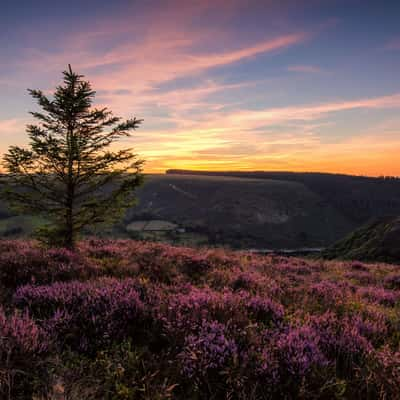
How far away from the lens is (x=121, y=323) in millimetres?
3898

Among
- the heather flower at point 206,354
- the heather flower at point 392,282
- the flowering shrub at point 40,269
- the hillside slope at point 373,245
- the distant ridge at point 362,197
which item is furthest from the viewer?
the distant ridge at point 362,197

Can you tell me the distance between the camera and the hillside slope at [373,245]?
961 inches

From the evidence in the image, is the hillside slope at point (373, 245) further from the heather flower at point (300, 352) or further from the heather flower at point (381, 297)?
the heather flower at point (300, 352)

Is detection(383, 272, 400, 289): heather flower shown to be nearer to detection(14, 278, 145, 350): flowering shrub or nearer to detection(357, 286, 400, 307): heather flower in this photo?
detection(357, 286, 400, 307): heather flower

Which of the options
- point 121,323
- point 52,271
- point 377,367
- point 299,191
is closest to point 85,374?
point 121,323

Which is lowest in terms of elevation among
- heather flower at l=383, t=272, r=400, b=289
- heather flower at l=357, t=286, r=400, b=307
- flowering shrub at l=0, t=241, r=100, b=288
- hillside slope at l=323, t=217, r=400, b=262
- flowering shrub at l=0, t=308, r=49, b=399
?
hillside slope at l=323, t=217, r=400, b=262

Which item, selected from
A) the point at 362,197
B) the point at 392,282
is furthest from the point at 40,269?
the point at 362,197

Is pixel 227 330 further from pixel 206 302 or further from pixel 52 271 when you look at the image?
pixel 52 271

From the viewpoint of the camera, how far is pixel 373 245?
2683 centimetres

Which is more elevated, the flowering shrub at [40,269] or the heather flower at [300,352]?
the heather flower at [300,352]

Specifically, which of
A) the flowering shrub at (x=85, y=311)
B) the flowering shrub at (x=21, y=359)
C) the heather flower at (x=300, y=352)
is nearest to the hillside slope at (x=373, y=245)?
the heather flower at (x=300, y=352)

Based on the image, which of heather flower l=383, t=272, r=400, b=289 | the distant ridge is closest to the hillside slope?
heather flower l=383, t=272, r=400, b=289

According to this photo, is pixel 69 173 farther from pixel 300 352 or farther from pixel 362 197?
pixel 362 197

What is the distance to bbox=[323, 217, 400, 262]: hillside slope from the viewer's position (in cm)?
2441
